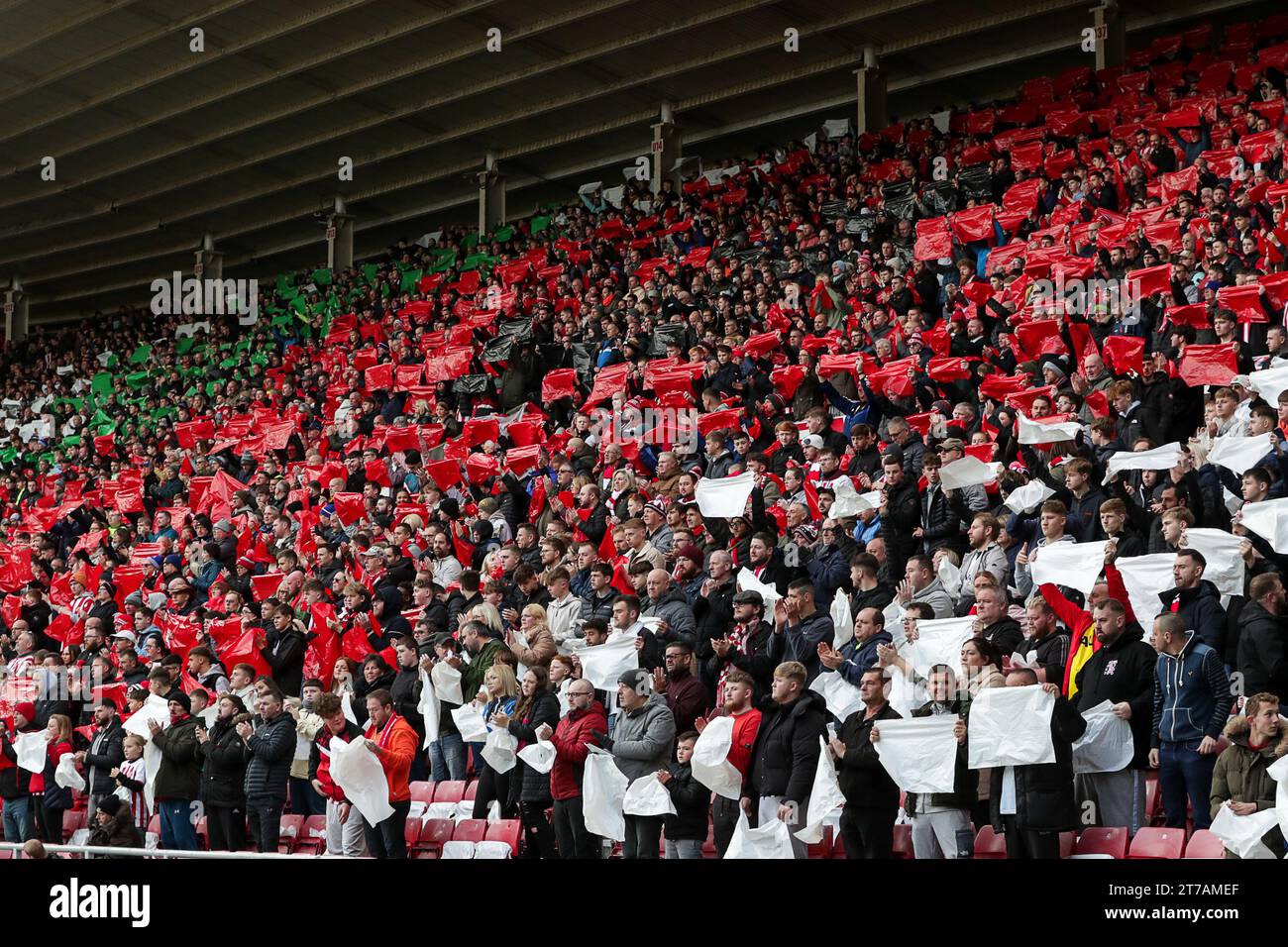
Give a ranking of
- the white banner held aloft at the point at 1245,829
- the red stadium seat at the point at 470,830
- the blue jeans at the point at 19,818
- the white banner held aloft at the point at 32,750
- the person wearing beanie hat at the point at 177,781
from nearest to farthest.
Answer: the white banner held aloft at the point at 1245,829, the red stadium seat at the point at 470,830, the person wearing beanie hat at the point at 177,781, the white banner held aloft at the point at 32,750, the blue jeans at the point at 19,818

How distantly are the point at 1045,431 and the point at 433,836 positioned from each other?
4641mm

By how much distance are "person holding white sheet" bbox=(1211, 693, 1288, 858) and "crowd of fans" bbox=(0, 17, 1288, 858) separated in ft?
0.06

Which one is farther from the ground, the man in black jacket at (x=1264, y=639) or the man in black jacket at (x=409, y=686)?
the man in black jacket at (x=1264, y=639)

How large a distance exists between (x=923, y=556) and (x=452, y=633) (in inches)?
137

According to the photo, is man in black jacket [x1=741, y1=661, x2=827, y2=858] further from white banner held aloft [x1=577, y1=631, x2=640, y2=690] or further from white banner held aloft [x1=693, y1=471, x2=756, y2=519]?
white banner held aloft [x1=693, y1=471, x2=756, y2=519]

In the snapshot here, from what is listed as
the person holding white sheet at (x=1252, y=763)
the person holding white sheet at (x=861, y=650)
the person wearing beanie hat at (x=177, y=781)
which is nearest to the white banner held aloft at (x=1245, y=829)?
the person holding white sheet at (x=1252, y=763)

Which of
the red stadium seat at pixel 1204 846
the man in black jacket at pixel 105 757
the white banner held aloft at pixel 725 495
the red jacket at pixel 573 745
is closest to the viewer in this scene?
the red stadium seat at pixel 1204 846

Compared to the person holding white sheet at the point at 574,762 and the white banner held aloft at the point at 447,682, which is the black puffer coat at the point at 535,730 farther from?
the white banner held aloft at the point at 447,682

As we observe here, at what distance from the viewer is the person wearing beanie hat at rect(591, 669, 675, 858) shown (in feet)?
27.0

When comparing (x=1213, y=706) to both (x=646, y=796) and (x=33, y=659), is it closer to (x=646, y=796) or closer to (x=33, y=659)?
(x=646, y=796)

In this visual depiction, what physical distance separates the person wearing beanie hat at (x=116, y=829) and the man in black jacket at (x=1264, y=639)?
19.9ft

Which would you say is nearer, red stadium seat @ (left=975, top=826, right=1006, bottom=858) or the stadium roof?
red stadium seat @ (left=975, top=826, right=1006, bottom=858)

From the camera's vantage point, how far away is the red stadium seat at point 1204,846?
674 cm

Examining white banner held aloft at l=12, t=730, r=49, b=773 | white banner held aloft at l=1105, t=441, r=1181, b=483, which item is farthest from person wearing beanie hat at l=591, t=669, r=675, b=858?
white banner held aloft at l=12, t=730, r=49, b=773
